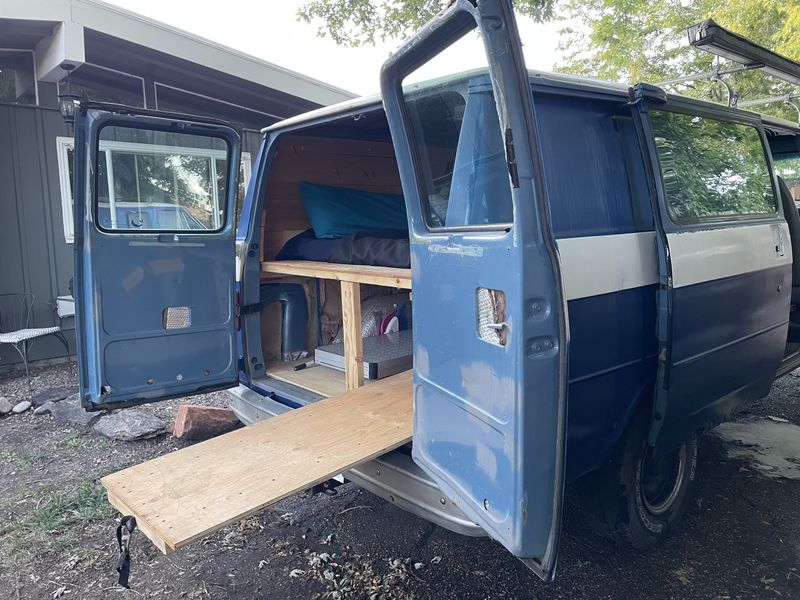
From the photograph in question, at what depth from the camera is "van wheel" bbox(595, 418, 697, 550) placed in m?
2.65

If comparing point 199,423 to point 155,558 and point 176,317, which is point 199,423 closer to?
point 176,317

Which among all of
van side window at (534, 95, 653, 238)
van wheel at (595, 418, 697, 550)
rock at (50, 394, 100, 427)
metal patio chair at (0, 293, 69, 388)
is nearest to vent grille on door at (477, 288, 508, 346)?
van side window at (534, 95, 653, 238)

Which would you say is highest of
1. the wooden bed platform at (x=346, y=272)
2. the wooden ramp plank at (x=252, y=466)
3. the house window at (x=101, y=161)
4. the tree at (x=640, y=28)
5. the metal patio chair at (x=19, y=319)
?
the tree at (x=640, y=28)

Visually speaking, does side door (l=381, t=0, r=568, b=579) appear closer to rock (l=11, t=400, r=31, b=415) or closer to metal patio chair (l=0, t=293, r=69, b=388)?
rock (l=11, t=400, r=31, b=415)

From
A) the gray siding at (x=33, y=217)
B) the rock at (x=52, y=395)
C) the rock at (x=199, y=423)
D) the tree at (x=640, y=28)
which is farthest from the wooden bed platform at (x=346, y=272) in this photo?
the tree at (x=640, y=28)

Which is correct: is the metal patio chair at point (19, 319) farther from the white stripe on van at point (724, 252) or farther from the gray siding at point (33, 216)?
the white stripe on van at point (724, 252)

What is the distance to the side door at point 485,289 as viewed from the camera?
1.73 metres

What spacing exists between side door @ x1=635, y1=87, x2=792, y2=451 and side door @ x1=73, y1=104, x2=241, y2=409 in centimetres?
253

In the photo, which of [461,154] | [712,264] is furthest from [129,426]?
[712,264]

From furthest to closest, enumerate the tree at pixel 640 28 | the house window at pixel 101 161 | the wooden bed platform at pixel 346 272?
the tree at pixel 640 28, the house window at pixel 101 161, the wooden bed platform at pixel 346 272

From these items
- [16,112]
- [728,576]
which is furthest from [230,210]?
[16,112]

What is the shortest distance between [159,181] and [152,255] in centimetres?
52

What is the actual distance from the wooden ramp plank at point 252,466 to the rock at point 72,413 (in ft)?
8.97

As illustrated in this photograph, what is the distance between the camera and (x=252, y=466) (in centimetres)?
247
